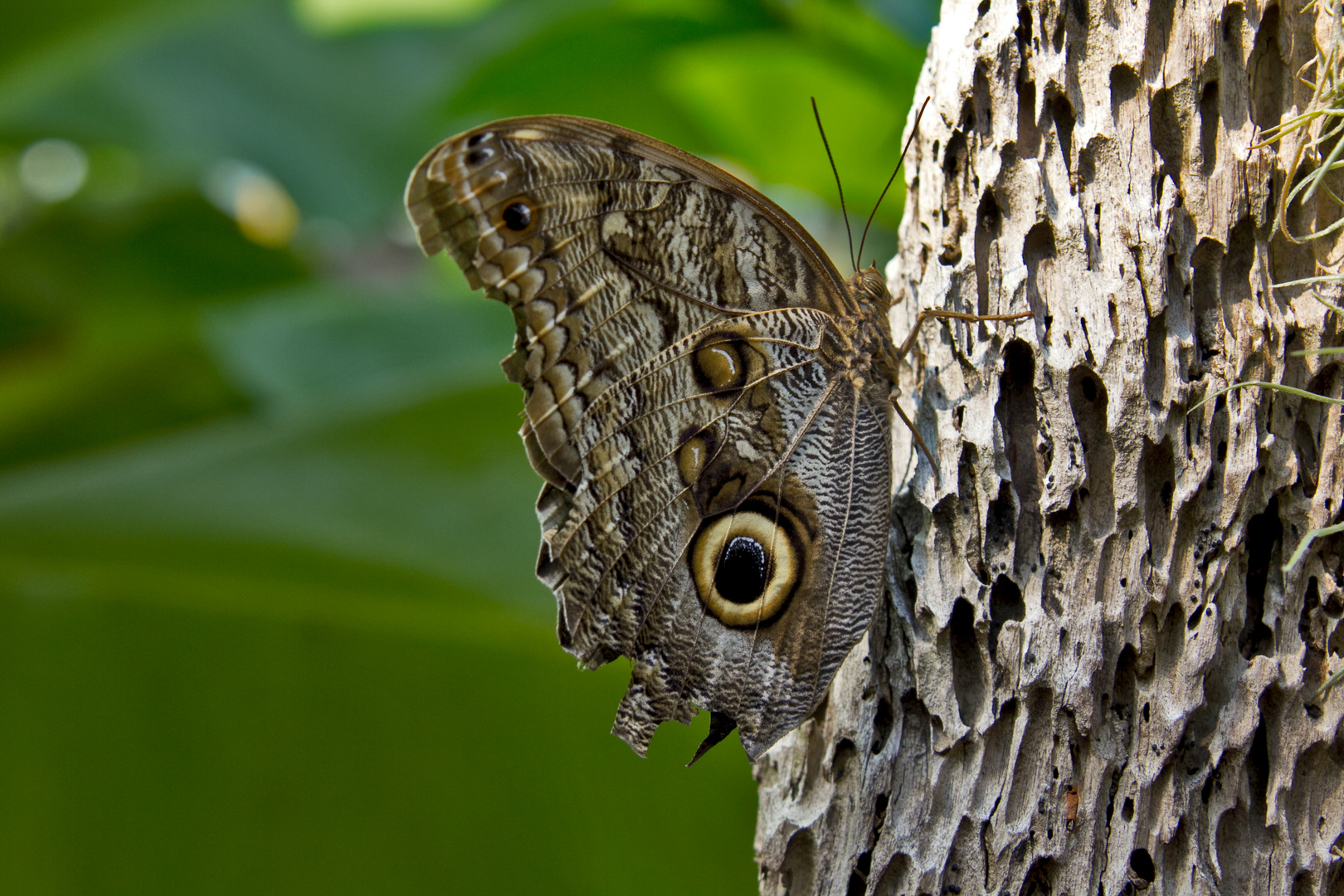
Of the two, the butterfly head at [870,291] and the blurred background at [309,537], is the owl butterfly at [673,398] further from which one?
the blurred background at [309,537]

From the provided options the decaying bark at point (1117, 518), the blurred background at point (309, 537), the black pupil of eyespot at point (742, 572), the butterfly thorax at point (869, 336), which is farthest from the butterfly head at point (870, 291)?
the blurred background at point (309, 537)

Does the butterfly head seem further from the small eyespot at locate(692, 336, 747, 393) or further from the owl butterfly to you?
the small eyespot at locate(692, 336, 747, 393)

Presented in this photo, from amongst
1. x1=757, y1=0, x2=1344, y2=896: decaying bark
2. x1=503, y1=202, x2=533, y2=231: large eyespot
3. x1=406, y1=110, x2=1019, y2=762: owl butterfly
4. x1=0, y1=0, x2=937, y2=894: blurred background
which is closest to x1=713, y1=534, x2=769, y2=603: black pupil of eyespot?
x1=406, y1=110, x2=1019, y2=762: owl butterfly

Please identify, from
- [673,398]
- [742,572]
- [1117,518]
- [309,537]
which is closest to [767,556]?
[742,572]

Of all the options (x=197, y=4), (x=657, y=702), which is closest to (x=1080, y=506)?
(x=657, y=702)

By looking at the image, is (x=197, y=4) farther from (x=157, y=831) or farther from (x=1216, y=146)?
(x=1216, y=146)

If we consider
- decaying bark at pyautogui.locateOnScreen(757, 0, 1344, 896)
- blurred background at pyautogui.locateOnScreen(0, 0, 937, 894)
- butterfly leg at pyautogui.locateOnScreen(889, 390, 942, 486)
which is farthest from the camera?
blurred background at pyautogui.locateOnScreen(0, 0, 937, 894)
